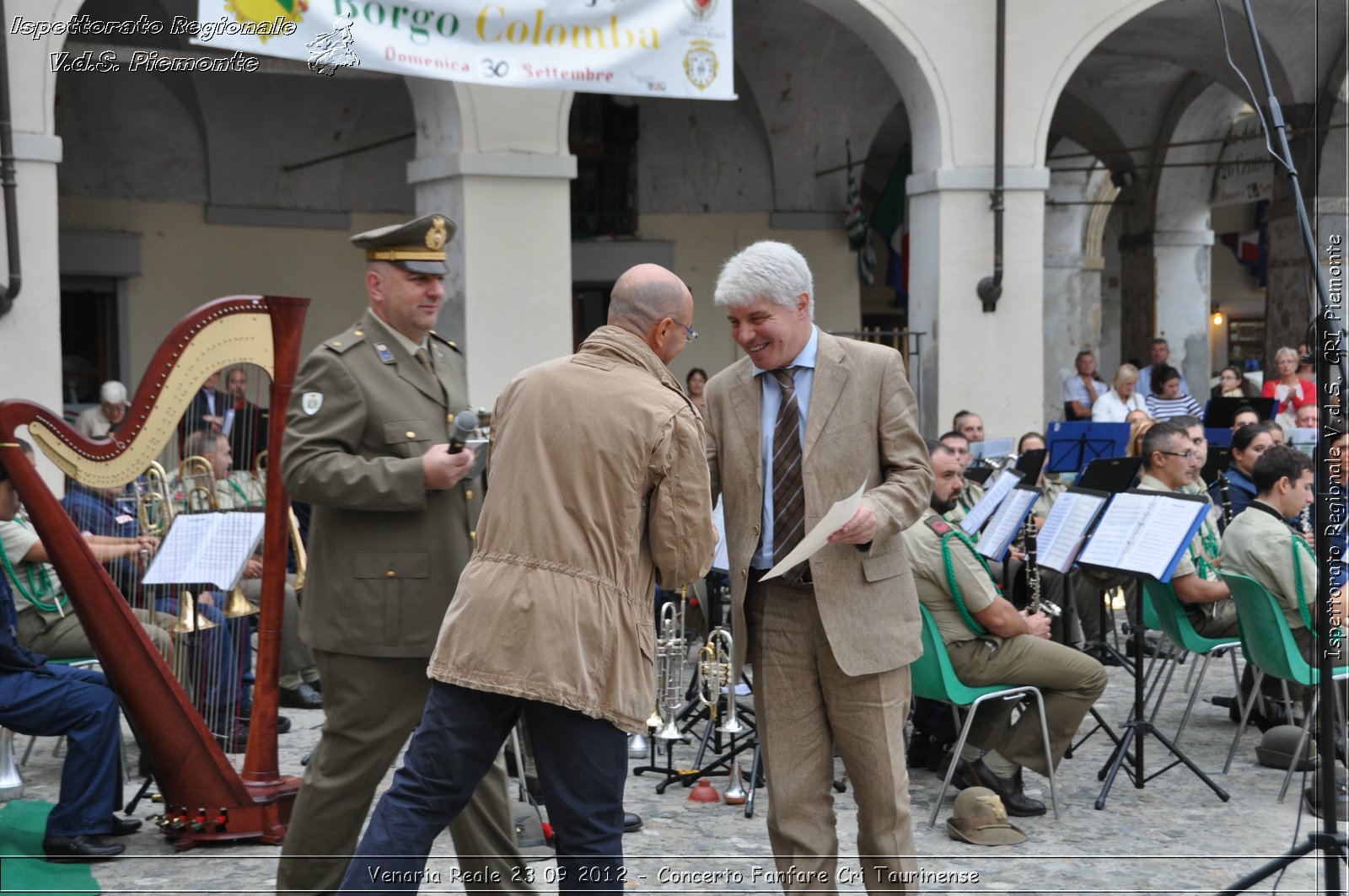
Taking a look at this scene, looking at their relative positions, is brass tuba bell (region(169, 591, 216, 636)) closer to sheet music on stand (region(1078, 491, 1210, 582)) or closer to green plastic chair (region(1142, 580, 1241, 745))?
sheet music on stand (region(1078, 491, 1210, 582))

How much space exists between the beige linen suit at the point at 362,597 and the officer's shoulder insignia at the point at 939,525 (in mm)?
2140

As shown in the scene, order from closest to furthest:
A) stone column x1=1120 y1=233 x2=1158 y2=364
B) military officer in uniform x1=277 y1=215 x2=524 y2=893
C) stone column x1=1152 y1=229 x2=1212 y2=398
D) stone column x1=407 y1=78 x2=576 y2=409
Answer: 1. military officer in uniform x1=277 y1=215 x2=524 y2=893
2. stone column x1=407 y1=78 x2=576 y2=409
3. stone column x1=1152 y1=229 x2=1212 y2=398
4. stone column x1=1120 y1=233 x2=1158 y2=364

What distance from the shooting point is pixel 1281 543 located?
5.93 meters

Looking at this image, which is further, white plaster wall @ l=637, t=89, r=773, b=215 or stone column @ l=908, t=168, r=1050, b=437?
white plaster wall @ l=637, t=89, r=773, b=215

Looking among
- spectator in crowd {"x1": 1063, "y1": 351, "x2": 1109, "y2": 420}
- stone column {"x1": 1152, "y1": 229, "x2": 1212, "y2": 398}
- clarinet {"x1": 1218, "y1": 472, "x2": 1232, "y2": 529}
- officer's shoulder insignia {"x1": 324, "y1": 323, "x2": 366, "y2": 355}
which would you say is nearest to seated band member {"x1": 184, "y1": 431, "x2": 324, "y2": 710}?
officer's shoulder insignia {"x1": 324, "y1": 323, "x2": 366, "y2": 355}

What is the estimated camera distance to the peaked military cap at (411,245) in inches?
156

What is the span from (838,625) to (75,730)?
304 centimetres

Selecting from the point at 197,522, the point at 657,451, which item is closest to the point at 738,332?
the point at 657,451

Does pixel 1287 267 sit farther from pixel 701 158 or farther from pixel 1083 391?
pixel 701 158

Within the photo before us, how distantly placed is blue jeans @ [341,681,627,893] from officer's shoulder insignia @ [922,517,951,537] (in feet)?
7.83

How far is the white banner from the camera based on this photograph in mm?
8758

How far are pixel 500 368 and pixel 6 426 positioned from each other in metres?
5.85

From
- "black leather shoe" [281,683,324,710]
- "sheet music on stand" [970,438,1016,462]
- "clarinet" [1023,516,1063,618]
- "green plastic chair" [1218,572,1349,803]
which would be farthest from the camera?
"sheet music on stand" [970,438,1016,462]

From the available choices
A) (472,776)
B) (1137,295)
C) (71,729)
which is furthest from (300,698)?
(1137,295)
